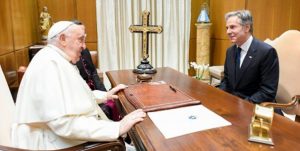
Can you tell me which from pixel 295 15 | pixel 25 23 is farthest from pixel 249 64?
pixel 25 23

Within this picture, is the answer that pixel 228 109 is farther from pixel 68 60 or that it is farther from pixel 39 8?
pixel 39 8

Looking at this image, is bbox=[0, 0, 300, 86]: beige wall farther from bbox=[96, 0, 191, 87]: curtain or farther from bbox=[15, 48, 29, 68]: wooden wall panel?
bbox=[96, 0, 191, 87]: curtain

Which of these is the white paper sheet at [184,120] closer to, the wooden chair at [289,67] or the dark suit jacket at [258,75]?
the dark suit jacket at [258,75]

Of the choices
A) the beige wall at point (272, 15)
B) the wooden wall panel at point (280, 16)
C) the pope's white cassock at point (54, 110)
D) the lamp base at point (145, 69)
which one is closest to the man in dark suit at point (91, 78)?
the lamp base at point (145, 69)

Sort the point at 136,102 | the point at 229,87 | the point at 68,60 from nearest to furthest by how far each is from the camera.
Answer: the point at 68,60 < the point at 136,102 < the point at 229,87

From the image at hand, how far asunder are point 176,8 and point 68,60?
11.9 ft

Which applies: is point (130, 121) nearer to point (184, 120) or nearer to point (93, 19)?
point (184, 120)

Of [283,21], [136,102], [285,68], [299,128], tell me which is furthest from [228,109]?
[283,21]

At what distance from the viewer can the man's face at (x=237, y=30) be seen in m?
2.10

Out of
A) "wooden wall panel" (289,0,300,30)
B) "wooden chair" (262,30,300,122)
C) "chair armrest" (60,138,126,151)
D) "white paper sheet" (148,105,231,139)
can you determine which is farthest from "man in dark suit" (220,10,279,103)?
"wooden wall panel" (289,0,300,30)

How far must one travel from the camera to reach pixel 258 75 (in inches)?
82.6

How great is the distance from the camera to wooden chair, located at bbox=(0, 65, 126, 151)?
119 cm

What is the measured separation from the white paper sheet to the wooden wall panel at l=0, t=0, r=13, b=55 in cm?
170

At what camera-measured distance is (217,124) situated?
1.23 meters
